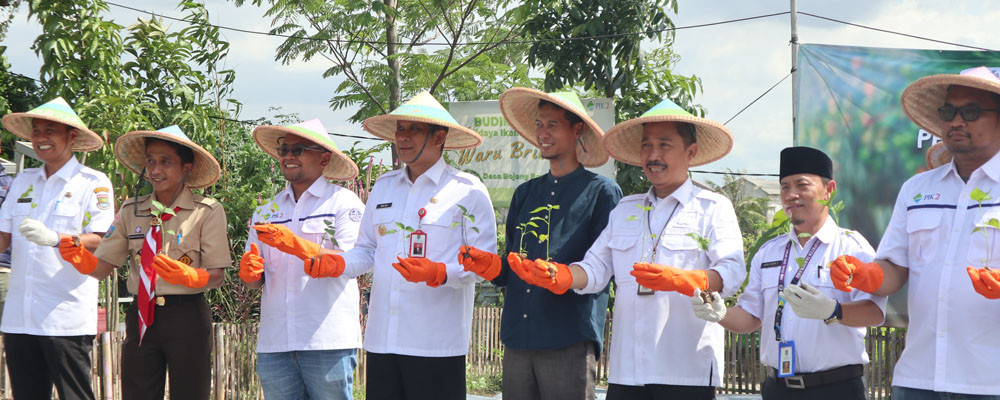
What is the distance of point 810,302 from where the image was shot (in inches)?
122

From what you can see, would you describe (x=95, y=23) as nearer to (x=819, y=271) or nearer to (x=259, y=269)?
(x=259, y=269)

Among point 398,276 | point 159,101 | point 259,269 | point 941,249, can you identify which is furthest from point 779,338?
point 159,101

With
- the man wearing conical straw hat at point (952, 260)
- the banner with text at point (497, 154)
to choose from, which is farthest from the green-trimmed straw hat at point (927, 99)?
the banner with text at point (497, 154)

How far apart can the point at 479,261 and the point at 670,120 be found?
1.03m

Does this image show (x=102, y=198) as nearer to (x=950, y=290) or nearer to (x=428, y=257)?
(x=428, y=257)

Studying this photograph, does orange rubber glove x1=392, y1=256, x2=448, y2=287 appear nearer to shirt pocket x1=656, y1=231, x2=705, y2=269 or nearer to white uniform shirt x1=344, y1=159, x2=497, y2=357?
white uniform shirt x1=344, y1=159, x2=497, y2=357

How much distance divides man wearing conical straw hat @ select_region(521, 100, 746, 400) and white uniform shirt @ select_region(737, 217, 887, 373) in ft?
0.56

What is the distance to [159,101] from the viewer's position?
911 cm

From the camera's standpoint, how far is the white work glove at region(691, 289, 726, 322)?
320 centimetres

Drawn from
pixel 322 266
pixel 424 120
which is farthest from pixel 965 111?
pixel 322 266

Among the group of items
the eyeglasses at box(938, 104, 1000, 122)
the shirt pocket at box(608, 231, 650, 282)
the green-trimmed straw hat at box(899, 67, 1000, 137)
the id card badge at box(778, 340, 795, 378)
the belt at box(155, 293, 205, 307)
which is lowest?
the id card badge at box(778, 340, 795, 378)

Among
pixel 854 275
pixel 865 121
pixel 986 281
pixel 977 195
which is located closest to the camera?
pixel 986 281

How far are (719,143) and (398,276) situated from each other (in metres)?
1.62

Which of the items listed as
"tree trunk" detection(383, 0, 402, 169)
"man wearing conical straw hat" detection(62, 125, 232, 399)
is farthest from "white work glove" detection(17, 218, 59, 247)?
"tree trunk" detection(383, 0, 402, 169)
